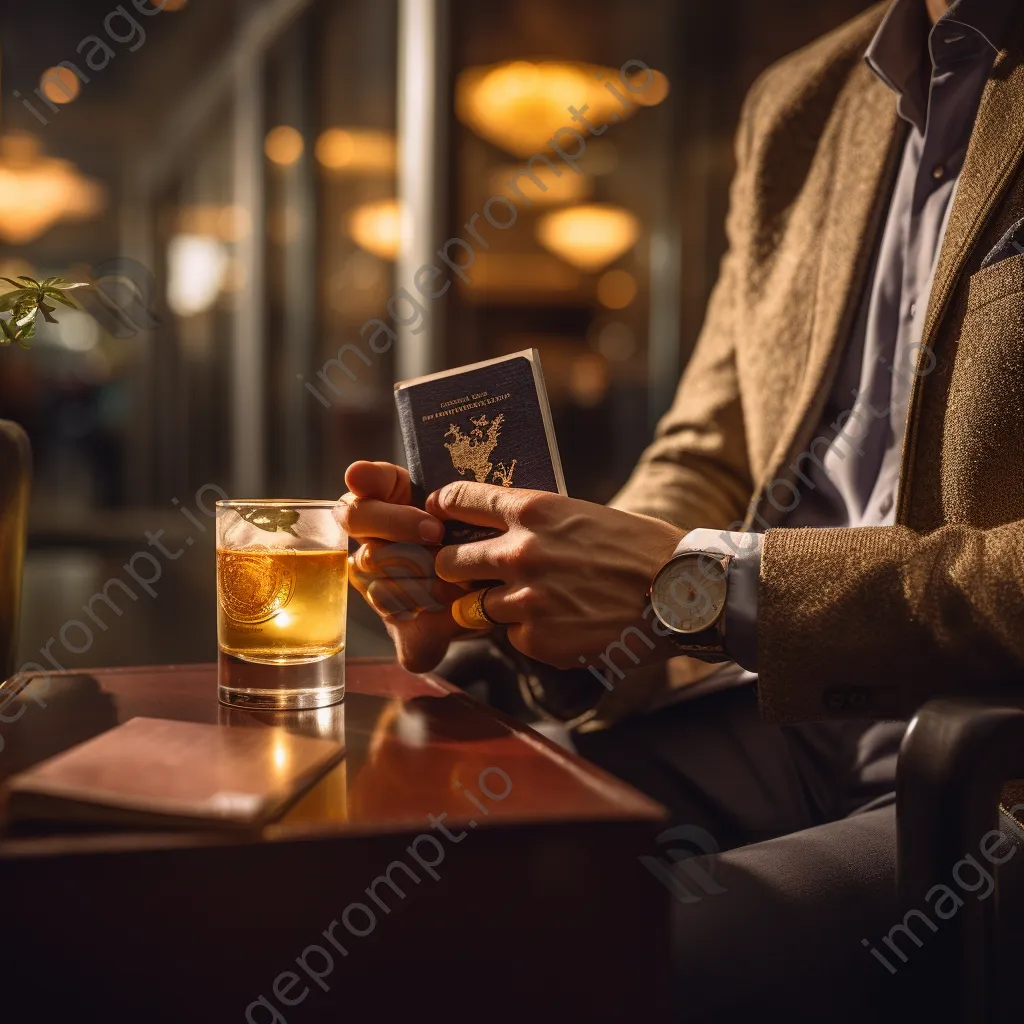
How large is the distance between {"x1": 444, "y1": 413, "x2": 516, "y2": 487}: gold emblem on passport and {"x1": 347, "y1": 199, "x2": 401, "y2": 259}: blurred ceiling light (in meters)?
3.70

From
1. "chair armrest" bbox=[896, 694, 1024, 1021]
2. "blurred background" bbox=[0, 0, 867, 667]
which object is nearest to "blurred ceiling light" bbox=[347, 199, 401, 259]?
"blurred background" bbox=[0, 0, 867, 667]

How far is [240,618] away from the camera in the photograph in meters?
0.88

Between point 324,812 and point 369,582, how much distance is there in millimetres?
468

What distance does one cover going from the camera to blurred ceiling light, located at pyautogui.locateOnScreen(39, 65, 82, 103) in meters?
7.07

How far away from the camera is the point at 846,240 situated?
1.30m

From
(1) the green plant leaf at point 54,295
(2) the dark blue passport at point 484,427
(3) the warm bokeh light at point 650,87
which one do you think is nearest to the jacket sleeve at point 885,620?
(2) the dark blue passport at point 484,427

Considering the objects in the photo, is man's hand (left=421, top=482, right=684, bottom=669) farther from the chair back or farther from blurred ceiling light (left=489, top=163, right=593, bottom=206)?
blurred ceiling light (left=489, top=163, right=593, bottom=206)

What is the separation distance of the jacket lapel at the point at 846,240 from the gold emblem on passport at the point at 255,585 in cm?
66

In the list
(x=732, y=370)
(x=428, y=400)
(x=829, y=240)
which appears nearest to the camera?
(x=428, y=400)

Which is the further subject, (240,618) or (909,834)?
(240,618)

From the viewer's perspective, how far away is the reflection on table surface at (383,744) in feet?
1.97

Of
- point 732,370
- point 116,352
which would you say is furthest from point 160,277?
point 732,370

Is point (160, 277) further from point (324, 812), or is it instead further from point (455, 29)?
point (324, 812)

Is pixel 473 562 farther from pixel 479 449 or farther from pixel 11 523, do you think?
pixel 11 523
